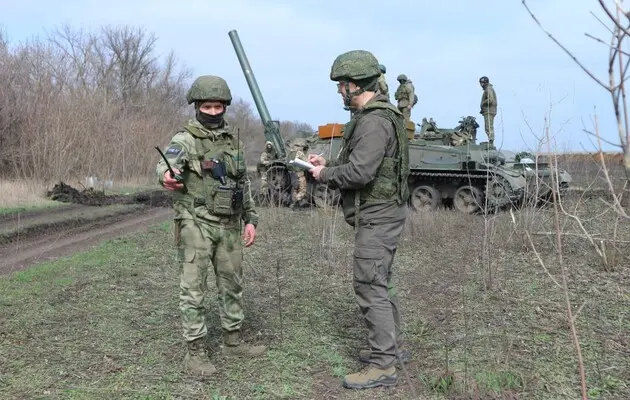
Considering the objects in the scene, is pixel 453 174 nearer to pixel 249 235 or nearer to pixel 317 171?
pixel 249 235

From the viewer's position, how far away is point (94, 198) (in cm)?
1494

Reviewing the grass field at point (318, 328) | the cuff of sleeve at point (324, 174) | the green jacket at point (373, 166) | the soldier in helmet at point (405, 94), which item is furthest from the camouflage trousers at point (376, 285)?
the soldier in helmet at point (405, 94)

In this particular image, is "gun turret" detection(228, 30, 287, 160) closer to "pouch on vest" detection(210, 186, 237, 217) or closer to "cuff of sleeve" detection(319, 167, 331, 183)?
"pouch on vest" detection(210, 186, 237, 217)

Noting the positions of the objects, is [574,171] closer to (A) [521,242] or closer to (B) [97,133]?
(A) [521,242]

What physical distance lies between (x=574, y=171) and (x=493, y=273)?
6415 mm

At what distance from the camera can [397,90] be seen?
1409 cm

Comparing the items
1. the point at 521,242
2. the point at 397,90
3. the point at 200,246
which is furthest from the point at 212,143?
the point at 397,90

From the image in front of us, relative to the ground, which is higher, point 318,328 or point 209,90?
point 209,90

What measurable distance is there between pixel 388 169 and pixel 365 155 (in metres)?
0.21

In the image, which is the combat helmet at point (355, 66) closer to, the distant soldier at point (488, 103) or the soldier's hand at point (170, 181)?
the soldier's hand at point (170, 181)

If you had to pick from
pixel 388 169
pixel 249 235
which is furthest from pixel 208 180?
pixel 388 169

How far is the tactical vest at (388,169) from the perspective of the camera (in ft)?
11.6

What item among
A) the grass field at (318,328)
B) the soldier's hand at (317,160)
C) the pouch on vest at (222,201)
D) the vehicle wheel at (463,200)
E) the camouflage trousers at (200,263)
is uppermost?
the soldier's hand at (317,160)

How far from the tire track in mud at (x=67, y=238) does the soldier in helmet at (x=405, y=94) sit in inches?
230
